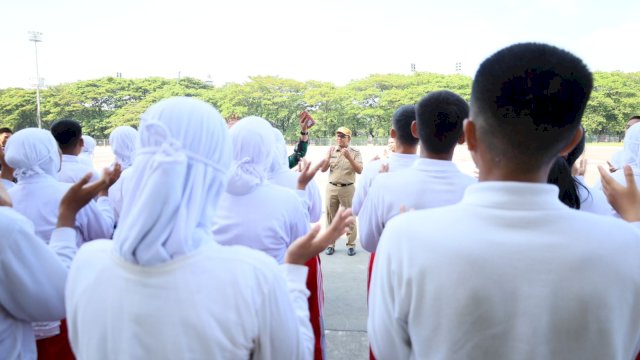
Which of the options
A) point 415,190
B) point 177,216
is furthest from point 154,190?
point 415,190

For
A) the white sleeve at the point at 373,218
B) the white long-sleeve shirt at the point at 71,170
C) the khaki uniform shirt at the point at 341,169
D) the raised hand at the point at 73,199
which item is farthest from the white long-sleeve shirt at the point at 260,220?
the khaki uniform shirt at the point at 341,169

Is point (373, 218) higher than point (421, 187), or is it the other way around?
point (421, 187)

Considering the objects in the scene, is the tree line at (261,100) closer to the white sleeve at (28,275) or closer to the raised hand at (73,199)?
the raised hand at (73,199)

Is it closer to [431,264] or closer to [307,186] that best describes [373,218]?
[307,186]

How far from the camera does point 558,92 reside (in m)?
0.99

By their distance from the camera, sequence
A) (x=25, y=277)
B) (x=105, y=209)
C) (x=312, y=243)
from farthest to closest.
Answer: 1. (x=105, y=209)
2. (x=25, y=277)
3. (x=312, y=243)

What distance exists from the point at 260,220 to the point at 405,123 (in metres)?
1.40

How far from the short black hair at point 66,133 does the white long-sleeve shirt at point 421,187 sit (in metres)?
2.73

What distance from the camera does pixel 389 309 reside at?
1121 millimetres

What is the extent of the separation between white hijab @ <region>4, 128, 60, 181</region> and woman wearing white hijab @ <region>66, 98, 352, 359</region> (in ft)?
5.26

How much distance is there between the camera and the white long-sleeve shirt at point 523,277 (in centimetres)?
95

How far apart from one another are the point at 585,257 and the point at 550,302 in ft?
0.41

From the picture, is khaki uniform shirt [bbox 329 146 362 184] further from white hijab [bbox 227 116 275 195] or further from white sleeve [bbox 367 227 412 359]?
white sleeve [bbox 367 227 412 359]

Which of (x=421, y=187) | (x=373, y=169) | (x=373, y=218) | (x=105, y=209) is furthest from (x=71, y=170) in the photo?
(x=421, y=187)
